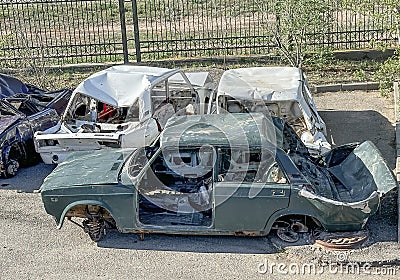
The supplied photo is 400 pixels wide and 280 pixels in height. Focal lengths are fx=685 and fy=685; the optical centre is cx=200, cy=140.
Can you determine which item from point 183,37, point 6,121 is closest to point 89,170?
point 6,121

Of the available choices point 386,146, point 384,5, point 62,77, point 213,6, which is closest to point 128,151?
point 386,146

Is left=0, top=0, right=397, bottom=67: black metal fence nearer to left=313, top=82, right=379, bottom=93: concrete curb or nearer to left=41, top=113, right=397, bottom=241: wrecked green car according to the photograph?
left=313, top=82, right=379, bottom=93: concrete curb

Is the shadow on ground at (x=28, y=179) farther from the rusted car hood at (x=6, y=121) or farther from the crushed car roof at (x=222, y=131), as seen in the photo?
the crushed car roof at (x=222, y=131)

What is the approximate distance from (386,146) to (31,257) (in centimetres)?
619

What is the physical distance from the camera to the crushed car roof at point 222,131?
841 cm

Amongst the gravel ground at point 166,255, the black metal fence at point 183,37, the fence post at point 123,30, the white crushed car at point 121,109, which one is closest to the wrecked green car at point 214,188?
the gravel ground at point 166,255

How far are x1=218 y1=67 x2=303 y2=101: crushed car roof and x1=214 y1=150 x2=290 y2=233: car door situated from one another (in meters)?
2.71

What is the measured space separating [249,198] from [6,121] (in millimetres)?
5030

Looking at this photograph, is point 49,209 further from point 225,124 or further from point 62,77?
point 62,77

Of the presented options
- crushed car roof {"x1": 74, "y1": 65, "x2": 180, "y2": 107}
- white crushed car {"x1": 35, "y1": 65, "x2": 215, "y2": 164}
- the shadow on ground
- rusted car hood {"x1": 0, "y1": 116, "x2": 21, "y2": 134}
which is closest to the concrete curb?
white crushed car {"x1": 35, "y1": 65, "x2": 215, "y2": 164}

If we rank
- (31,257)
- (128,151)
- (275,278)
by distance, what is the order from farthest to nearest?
(128,151) < (31,257) < (275,278)

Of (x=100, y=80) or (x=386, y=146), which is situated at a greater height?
(x=100, y=80)

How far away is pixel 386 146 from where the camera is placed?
11531mm

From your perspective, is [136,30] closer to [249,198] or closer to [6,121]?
[6,121]
